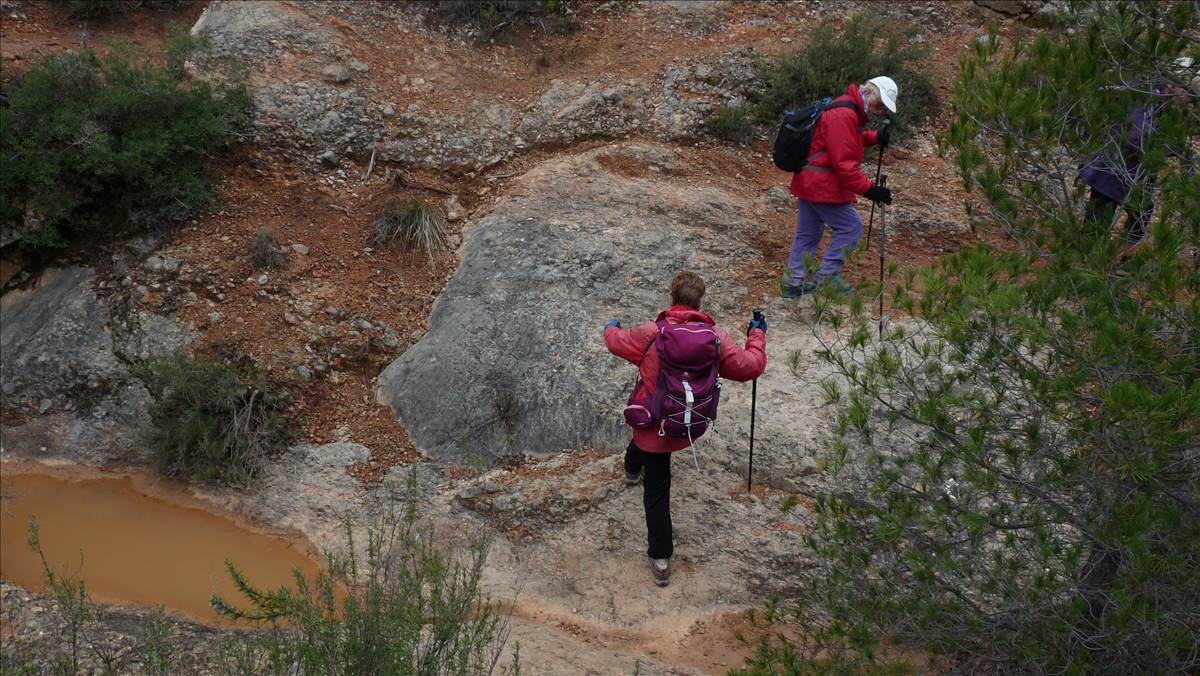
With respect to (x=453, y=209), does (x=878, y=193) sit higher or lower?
higher

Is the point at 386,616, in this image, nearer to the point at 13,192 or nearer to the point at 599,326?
the point at 599,326

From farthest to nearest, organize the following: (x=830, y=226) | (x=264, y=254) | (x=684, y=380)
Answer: (x=264, y=254)
(x=830, y=226)
(x=684, y=380)

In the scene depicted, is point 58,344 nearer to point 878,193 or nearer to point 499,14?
point 499,14

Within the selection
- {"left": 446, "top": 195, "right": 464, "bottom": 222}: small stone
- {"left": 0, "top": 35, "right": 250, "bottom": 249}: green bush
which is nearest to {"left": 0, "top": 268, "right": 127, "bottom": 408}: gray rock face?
{"left": 0, "top": 35, "right": 250, "bottom": 249}: green bush

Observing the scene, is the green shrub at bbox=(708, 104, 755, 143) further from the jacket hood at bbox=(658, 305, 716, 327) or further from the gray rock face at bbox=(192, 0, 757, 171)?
the jacket hood at bbox=(658, 305, 716, 327)

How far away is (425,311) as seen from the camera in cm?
762

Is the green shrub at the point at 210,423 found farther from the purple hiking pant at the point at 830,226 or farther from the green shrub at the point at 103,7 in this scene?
the green shrub at the point at 103,7

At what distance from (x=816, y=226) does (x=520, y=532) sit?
3.04 meters

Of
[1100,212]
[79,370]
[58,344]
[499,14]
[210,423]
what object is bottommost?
[210,423]

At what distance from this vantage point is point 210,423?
6691mm

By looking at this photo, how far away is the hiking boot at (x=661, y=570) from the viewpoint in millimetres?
5652

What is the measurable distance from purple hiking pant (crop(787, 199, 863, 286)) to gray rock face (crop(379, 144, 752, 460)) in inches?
26.4

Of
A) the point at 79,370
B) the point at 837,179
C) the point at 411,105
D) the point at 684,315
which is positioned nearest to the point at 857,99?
the point at 837,179

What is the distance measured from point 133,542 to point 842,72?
7.12m
